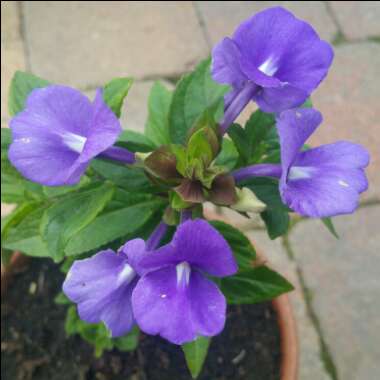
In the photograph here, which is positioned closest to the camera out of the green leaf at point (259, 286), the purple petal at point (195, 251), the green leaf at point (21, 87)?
the purple petal at point (195, 251)

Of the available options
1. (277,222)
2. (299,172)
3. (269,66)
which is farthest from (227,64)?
(277,222)

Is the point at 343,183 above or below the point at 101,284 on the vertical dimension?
above

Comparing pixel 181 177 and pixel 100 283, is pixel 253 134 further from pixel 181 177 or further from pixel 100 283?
pixel 100 283

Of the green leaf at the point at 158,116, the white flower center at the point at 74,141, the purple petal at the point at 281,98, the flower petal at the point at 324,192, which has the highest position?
the purple petal at the point at 281,98

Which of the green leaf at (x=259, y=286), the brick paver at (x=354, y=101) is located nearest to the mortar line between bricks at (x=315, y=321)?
the brick paver at (x=354, y=101)

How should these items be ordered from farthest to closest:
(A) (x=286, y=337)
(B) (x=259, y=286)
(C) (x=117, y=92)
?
(A) (x=286, y=337) < (B) (x=259, y=286) < (C) (x=117, y=92)

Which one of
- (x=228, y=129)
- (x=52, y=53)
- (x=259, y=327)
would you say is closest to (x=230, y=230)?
(x=228, y=129)

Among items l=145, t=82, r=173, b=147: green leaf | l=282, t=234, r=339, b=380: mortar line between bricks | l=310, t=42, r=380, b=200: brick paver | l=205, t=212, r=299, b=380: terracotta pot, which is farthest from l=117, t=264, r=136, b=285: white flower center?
l=310, t=42, r=380, b=200: brick paver

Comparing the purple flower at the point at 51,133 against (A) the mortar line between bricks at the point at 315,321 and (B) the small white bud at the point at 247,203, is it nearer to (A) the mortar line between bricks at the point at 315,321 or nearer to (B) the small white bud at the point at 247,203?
(B) the small white bud at the point at 247,203

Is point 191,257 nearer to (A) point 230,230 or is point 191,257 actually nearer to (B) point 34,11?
(A) point 230,230
